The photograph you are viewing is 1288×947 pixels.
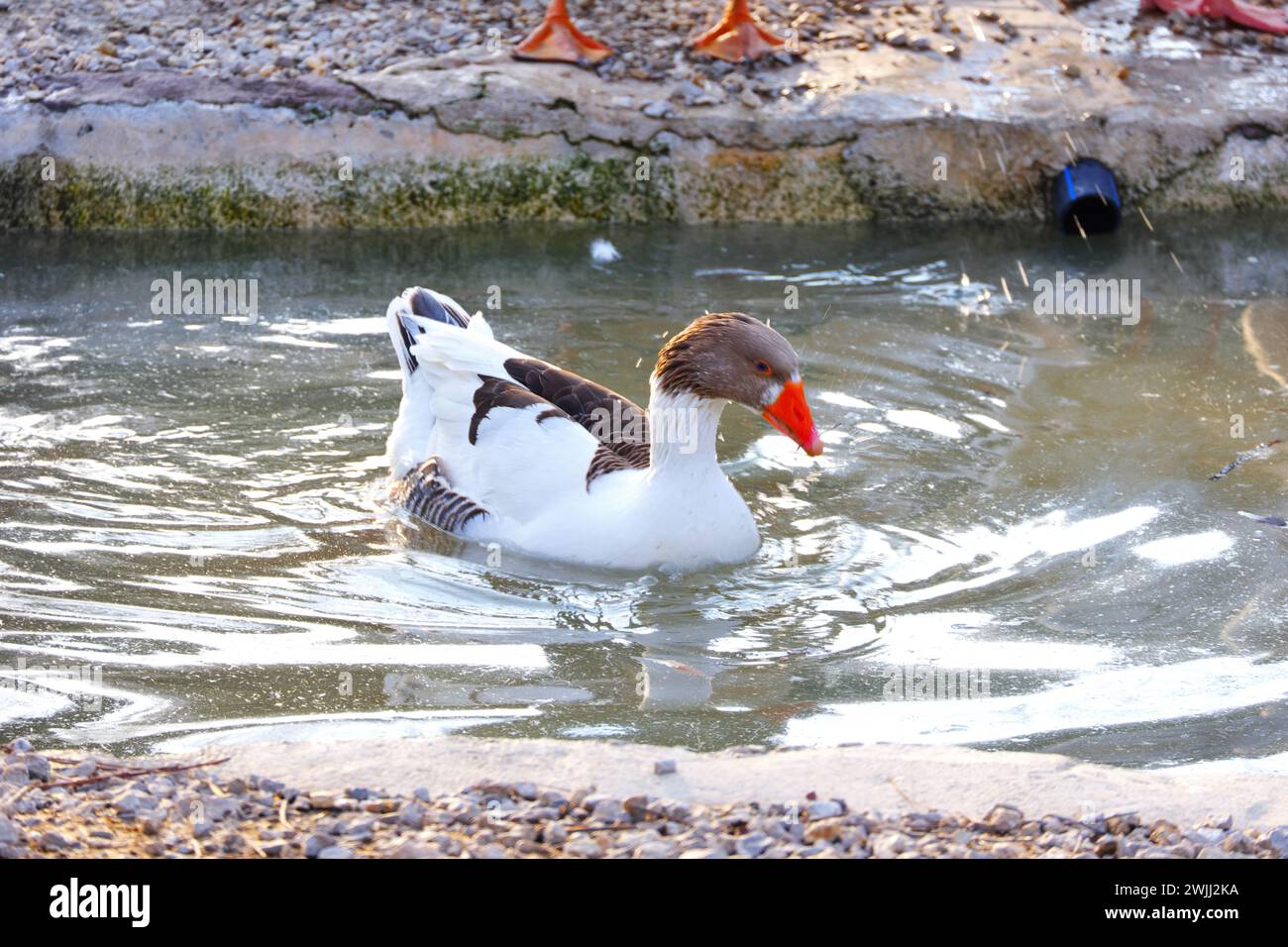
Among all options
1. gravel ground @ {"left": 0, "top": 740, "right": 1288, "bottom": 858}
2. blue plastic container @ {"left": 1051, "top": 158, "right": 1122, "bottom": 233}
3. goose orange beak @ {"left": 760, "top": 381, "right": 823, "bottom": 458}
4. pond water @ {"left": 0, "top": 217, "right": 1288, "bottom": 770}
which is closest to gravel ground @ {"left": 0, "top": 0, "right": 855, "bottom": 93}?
pond water @ {"left": 0, "top": 217, "right": 1288, "bottom": 770}

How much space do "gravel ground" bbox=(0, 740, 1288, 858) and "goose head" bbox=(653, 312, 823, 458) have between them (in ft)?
7.27

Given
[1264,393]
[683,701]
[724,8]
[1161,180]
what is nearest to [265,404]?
[683,701]

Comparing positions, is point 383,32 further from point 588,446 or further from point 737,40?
point 588,446

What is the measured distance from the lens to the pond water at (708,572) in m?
4.83

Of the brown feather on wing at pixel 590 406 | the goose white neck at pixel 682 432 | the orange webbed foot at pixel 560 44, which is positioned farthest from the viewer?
the orange webbed foot at pixel 560 44

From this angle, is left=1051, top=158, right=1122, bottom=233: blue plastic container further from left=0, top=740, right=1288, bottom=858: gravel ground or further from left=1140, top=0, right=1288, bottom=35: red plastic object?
left=0, top=740, right=1288, bottom=858: gravel ground

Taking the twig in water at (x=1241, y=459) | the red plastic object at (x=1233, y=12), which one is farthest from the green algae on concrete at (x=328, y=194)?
the twig in water at (x=1241, y=459)

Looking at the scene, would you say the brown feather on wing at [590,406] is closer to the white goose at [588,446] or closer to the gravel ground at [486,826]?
the white goose at [588,446]

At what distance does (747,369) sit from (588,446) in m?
0.82

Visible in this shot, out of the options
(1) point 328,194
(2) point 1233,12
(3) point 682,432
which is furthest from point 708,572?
(2) point 1233,12

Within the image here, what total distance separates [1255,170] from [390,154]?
6.32 meters

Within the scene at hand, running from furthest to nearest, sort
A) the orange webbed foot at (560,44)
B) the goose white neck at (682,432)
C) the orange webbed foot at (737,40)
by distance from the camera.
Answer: the orange webbed foot at (737,40) → the orange webbed foot at (560,44) → the goose white neck at (682,432)

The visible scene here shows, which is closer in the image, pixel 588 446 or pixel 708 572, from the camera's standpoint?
pixel 708 572

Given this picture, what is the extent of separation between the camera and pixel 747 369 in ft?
18.7
